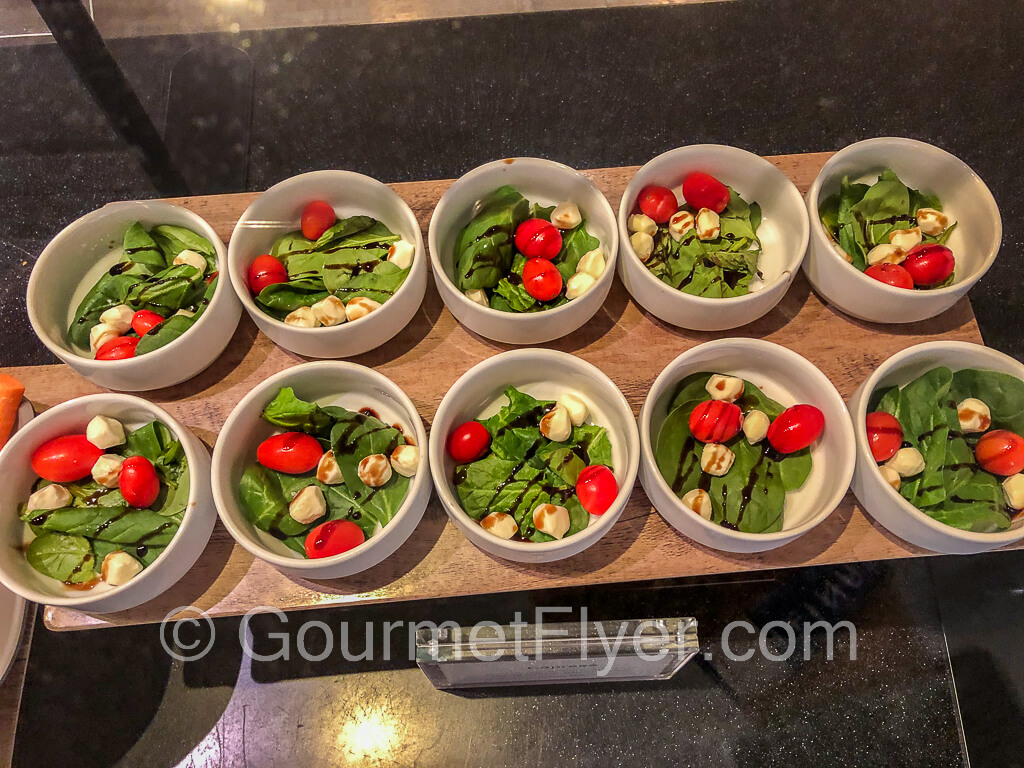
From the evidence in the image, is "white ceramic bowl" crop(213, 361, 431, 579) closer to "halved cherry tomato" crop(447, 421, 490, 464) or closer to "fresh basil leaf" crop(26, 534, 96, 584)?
"halved cherry tomato" crop(447, 421, 490, 464)

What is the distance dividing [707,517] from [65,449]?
119cm

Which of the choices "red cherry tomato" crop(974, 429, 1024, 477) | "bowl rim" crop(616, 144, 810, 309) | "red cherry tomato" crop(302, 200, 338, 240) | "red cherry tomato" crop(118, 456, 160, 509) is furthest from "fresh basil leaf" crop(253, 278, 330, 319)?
"red cherry tomato" crop(974, 429, 1024, 477)

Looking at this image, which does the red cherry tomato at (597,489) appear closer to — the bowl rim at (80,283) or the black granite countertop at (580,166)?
the black granite countertop at (580,166)

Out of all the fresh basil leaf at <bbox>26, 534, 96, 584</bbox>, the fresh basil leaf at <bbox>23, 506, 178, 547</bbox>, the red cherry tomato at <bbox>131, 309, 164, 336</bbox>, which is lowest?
the fresh basil leaf at <bbox>26, 534, 96, 584</bbox>

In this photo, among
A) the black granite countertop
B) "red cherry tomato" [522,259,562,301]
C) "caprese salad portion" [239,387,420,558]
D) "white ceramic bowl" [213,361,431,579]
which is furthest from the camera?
the black granite countertop

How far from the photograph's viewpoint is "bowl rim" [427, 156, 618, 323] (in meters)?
1.27

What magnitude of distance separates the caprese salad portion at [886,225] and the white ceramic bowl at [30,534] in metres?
1.35

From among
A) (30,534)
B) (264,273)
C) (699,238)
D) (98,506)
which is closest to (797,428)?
(699,238)

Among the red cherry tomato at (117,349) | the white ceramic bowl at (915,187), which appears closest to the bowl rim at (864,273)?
the white ceramic bowl at (915,187)

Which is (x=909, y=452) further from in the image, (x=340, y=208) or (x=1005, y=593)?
(x=340, y=208)

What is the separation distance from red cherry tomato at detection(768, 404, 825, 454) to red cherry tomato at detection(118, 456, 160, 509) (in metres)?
1.17

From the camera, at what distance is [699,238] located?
4.63ft

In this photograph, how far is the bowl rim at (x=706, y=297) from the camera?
1.28 meters

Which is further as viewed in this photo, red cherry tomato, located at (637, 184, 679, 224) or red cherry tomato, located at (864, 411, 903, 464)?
red cherry tomato, located at (637, 184, 679, 224)
